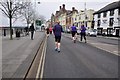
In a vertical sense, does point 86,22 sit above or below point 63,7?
below

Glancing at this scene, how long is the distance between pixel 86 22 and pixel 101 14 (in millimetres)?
19422

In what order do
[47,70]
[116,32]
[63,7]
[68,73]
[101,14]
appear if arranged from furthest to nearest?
[63,7]
[101,14]
[116,32]
[47,70]
[68,73]

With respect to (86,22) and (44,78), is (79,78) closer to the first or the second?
(44,78)

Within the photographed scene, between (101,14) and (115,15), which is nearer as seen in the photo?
(115,15)

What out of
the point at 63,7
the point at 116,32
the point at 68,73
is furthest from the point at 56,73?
the point at 63,7

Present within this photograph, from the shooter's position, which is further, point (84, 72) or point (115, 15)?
point (115, 15)

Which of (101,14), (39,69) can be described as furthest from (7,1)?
(101,14)

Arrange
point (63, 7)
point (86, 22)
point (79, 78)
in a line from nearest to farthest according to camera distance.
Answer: point (79, 78) < point (86, 22) < point (63, 7)

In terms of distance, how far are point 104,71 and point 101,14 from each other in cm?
6677

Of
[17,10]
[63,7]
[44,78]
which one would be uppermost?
[63,7]

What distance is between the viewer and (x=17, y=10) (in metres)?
33.0

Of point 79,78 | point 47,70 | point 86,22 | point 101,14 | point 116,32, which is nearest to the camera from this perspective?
point 79,78

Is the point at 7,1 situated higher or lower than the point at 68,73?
higher

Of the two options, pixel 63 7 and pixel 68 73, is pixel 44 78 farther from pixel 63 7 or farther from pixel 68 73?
pixel 63 7
